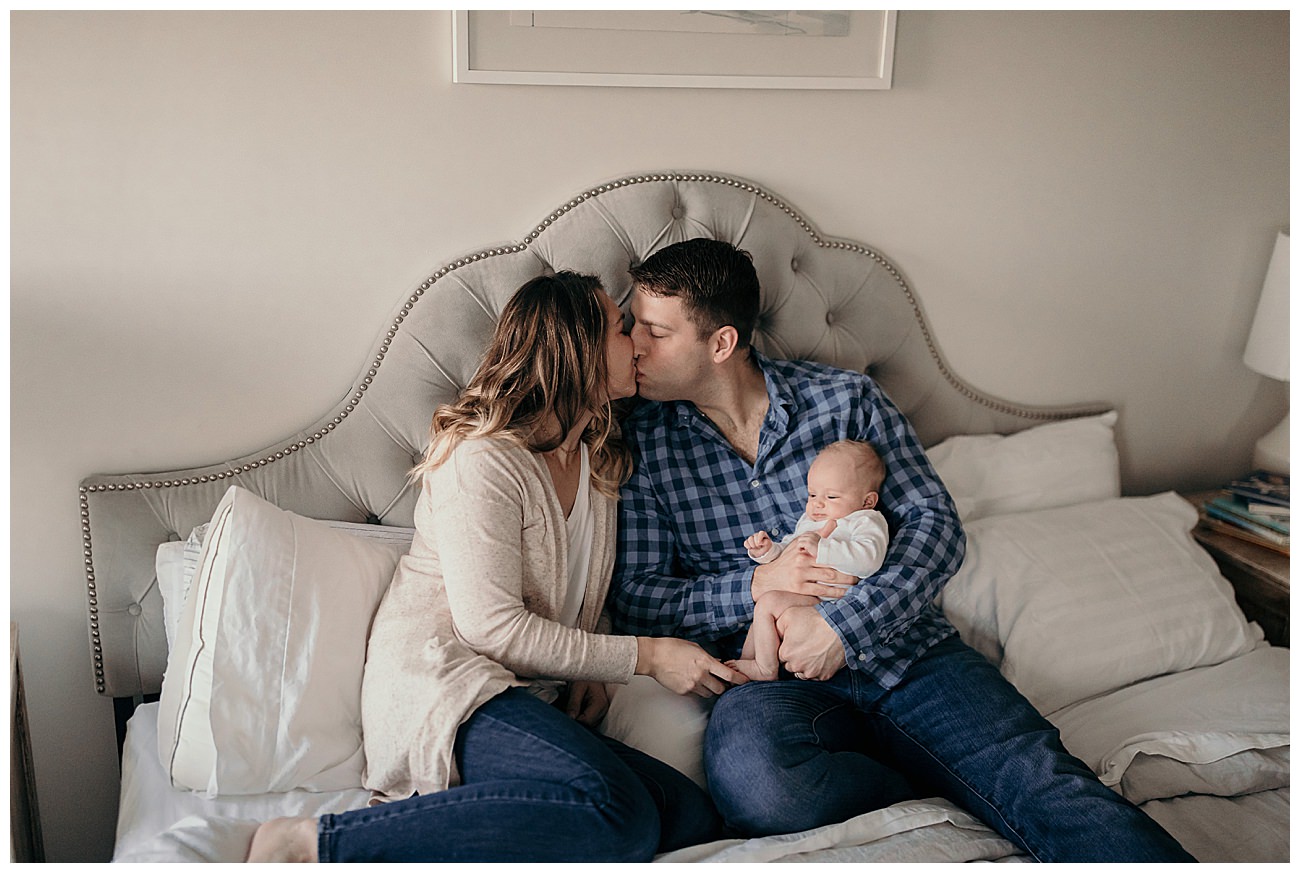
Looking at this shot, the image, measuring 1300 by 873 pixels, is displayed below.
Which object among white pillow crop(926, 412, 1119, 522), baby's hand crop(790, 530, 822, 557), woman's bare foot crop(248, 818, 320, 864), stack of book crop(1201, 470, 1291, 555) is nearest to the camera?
woman's bare foot crop(248, 818, 320, 864)

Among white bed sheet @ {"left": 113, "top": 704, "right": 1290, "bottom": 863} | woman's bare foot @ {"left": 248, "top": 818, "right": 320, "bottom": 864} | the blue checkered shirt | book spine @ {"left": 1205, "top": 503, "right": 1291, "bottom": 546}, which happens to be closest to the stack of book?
book spine @ {"left": 1205, "top": 503, "right": 1291, "bottom": 546}

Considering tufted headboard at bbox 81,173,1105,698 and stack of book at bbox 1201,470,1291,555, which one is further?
stack of book at bbox 1201,470,1291,555

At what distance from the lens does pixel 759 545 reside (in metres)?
1.75

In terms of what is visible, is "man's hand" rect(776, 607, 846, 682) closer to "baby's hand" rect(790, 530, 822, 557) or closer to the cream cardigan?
"baby's hand" rect(790, 530, 822, 557)

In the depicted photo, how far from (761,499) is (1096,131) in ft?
3.61

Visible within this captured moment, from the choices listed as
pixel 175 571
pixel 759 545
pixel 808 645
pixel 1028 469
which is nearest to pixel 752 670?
pixel 808 645

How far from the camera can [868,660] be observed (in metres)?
1.65

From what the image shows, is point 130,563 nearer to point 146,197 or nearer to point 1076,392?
point 146,197

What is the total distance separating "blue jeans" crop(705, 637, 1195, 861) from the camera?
1405 millimetres

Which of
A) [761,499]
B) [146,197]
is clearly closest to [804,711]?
[761,499]

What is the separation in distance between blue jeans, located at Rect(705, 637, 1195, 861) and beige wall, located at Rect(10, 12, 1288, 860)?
858 mm

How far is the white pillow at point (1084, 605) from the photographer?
1.79 m

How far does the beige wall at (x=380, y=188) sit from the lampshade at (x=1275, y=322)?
0.16 m

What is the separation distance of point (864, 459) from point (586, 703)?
24.4 inches
